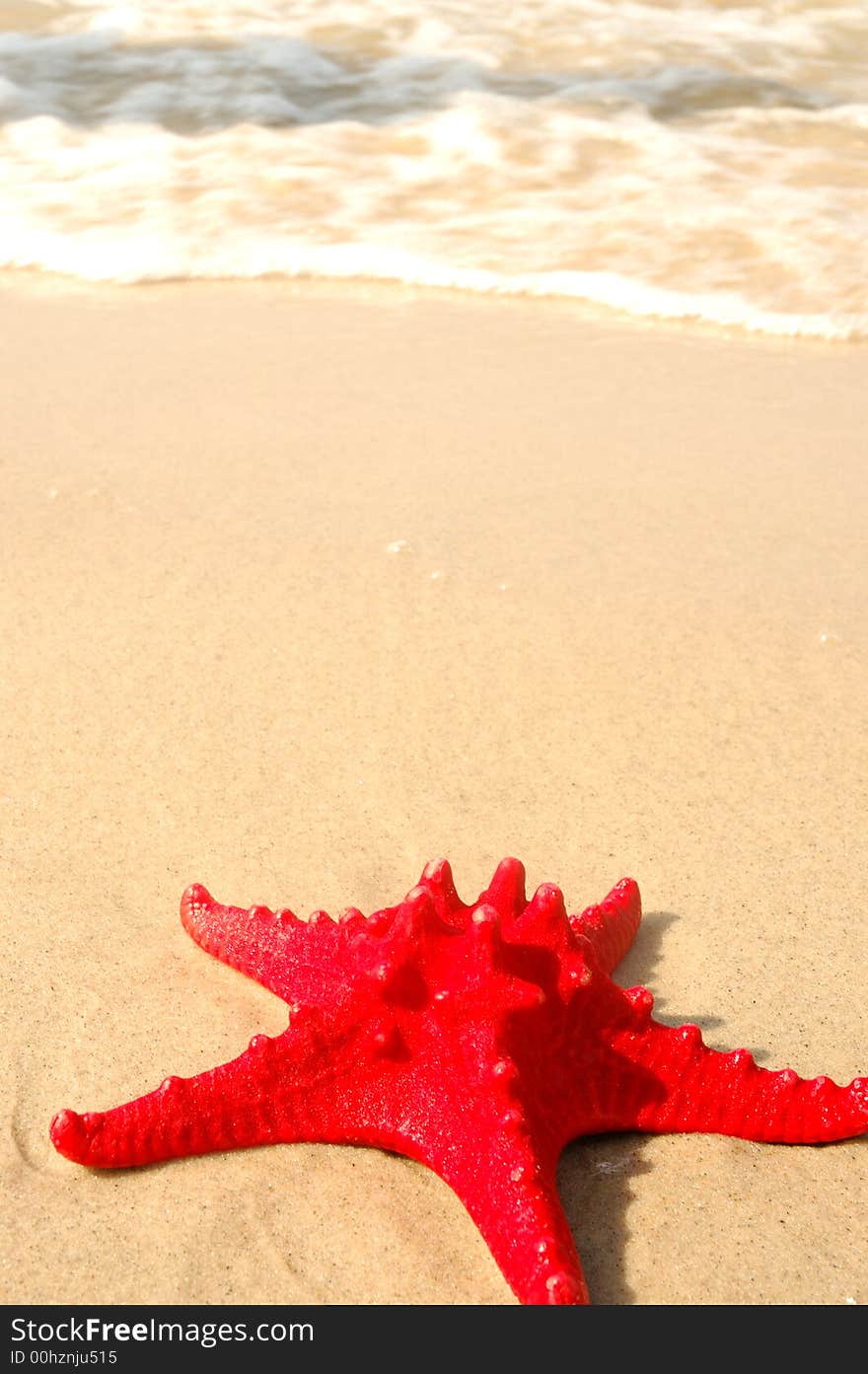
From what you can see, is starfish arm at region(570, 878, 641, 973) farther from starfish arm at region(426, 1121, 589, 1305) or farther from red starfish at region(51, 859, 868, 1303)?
starfish arm at region(426, 1121, 589, 1305)

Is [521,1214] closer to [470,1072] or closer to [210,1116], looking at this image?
[470,1072]

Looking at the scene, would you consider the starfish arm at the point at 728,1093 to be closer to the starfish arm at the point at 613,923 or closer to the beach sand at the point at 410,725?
the beach sand at the point at 410,725

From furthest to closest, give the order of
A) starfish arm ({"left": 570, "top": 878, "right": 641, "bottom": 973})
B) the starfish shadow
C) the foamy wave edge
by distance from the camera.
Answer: the foamy wave edge → starfish arm ({"left": 570, "top": 878, "right": 641, "bottom": 973}) → the starfish shadow

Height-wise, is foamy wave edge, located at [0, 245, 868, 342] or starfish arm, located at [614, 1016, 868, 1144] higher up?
starfish arm, located at [614, 1016, 868, 1144]

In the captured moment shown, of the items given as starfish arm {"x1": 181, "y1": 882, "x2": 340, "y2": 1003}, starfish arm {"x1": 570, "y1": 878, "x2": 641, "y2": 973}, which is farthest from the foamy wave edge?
starfish arm {"x1": 181, "y1": 882, "x2": 340, "y2": 1003}

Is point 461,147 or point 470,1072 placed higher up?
point 470,1072

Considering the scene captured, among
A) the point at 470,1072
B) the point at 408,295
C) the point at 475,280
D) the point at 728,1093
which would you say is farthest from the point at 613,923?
the point at 475,280
